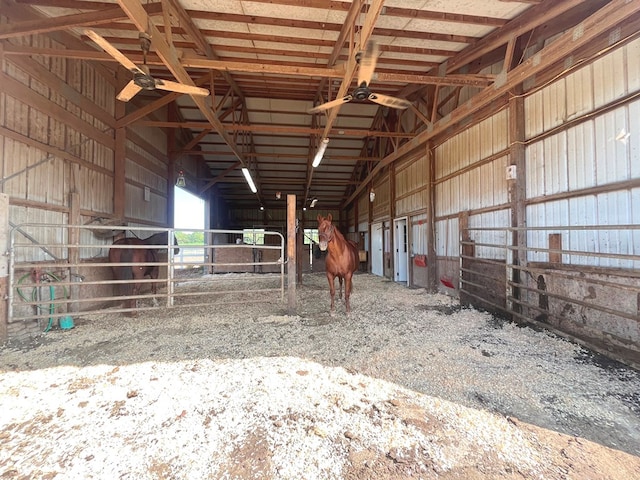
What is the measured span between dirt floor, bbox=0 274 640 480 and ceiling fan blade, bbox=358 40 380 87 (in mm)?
2975

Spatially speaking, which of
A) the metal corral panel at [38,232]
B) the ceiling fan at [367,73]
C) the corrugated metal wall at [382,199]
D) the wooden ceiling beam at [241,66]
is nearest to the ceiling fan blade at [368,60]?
the ceiling fan at [367,73]

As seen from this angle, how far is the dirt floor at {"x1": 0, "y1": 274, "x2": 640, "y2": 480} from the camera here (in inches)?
54.3

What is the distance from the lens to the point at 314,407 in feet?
6.07

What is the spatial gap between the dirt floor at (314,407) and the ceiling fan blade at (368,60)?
2975mm

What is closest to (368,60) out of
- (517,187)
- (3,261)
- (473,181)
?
(517,187)

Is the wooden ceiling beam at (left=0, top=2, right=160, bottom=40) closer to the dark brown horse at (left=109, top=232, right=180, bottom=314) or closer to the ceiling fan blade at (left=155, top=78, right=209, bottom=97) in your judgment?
the ceiling fan blade at (left=155, top=78, right=209, bottom=97)

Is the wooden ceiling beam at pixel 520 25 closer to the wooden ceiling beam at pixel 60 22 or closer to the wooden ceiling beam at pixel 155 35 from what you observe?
the wooden ceiling beam at pixel 155 35

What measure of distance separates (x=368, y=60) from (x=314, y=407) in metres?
3.14

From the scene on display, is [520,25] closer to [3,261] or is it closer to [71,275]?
[3,261]

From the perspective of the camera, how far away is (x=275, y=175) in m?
13.8

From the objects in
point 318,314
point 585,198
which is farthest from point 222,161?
point 585,198

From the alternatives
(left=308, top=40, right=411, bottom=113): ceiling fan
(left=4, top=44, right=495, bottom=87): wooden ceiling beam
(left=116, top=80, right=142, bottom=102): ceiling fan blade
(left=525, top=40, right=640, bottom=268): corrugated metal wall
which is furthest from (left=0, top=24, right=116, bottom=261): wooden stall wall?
(left=525, top=40, right=640, bottom=268): corrugated metal wall

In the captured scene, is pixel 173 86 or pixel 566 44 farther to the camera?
pixel 173 86

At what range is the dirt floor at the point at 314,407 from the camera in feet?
4.53
